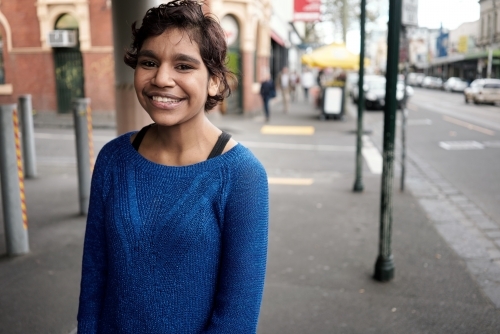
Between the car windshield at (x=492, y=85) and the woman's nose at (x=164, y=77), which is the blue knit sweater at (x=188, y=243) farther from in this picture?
the car windshield at (x=492, y=85)

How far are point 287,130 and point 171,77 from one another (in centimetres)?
1482

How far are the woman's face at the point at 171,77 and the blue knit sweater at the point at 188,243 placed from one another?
18cm

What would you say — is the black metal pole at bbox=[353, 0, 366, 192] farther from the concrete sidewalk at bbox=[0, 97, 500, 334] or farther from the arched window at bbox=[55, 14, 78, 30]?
the arched window at bbox=[55, 14, 78, 30]

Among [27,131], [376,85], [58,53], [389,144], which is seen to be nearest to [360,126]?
[389,144]

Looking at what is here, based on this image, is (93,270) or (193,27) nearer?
(193,27)

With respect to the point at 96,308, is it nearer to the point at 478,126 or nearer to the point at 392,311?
the point at 392,311

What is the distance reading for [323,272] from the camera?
468cm

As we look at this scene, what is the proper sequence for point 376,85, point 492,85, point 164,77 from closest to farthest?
point 164,77
point 376,85
point 492,85

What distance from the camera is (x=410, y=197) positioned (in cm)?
764

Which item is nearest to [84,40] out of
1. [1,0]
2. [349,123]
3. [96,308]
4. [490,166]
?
[1,0]

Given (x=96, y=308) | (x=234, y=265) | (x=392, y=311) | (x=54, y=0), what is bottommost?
(x=392, y=311)

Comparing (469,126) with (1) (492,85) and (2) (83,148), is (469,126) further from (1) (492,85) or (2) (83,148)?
(2) (83,148)

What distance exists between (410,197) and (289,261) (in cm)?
336

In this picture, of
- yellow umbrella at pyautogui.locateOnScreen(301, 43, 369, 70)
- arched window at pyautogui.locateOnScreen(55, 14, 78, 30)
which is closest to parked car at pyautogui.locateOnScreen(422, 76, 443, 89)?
yellow umbrella at pyautogui.locateOnScreen(301, 43, 369, 70)
